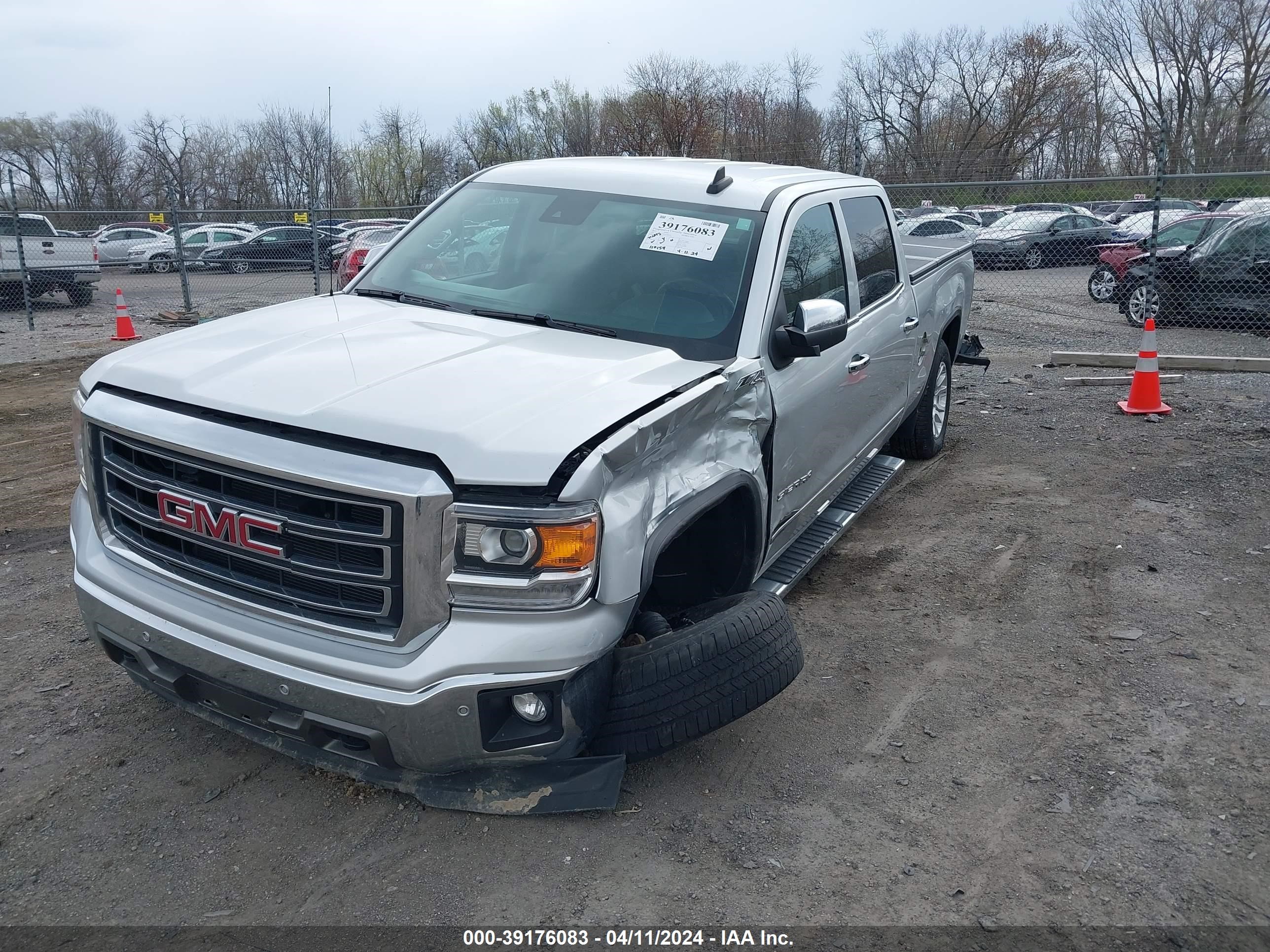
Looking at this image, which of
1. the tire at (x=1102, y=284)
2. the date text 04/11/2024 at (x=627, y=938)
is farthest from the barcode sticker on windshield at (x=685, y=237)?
the tire at (x=1102, y=284)

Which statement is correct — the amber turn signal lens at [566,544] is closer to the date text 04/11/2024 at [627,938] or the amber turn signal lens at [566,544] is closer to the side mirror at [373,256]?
the date text 04/11/2024 at [627,938]

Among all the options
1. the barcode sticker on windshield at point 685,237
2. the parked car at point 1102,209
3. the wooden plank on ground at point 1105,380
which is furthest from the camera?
the parked car at point 1102,209

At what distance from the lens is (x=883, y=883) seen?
9.31 ft

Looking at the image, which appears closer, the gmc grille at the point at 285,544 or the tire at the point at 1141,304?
the gmc grille at the point at 285,544

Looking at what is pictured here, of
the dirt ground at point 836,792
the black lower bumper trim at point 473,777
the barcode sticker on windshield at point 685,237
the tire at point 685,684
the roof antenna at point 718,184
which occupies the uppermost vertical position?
the roof antenna at point 718,184

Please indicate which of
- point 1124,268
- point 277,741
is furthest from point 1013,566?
point 1124,268

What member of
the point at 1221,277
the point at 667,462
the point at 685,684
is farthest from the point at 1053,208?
the point at 685,684

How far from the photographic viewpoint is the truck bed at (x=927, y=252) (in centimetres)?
623

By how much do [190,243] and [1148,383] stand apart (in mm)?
26089

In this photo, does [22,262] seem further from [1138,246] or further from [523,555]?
[1138,246]

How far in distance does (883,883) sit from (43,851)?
2382 millimetres

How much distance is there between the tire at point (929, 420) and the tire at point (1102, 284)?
1193 cm

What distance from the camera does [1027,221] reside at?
2302 cm

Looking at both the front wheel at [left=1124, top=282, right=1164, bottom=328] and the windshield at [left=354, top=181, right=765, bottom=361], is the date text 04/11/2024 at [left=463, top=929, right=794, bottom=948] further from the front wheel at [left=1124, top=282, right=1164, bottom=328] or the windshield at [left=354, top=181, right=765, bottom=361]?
the front wheel at [left=1124, top=282, right=1164, bottom=328]
